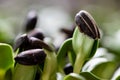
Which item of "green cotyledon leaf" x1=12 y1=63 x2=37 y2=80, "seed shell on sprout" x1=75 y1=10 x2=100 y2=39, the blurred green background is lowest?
the blurred green background

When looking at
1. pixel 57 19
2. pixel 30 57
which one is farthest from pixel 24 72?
pixel 57 19

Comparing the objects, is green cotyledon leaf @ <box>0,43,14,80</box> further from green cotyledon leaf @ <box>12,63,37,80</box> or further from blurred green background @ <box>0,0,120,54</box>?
blurred green background @ <box>0,0,120,54</box>

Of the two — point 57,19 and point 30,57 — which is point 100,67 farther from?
point 57,19

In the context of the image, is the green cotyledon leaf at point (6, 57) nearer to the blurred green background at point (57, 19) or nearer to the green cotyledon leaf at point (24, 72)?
the green cotyledon leaf at point (24, 72)

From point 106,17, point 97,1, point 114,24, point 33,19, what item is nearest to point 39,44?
point 33,19

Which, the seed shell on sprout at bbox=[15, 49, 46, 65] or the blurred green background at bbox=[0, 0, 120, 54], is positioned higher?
the seed shell on sprout at bbox=[15, 49, 46, 65]

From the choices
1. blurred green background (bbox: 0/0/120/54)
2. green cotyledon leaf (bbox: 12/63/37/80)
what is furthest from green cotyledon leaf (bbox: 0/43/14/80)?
blurred green background (bbox: 0/0/120/54)
